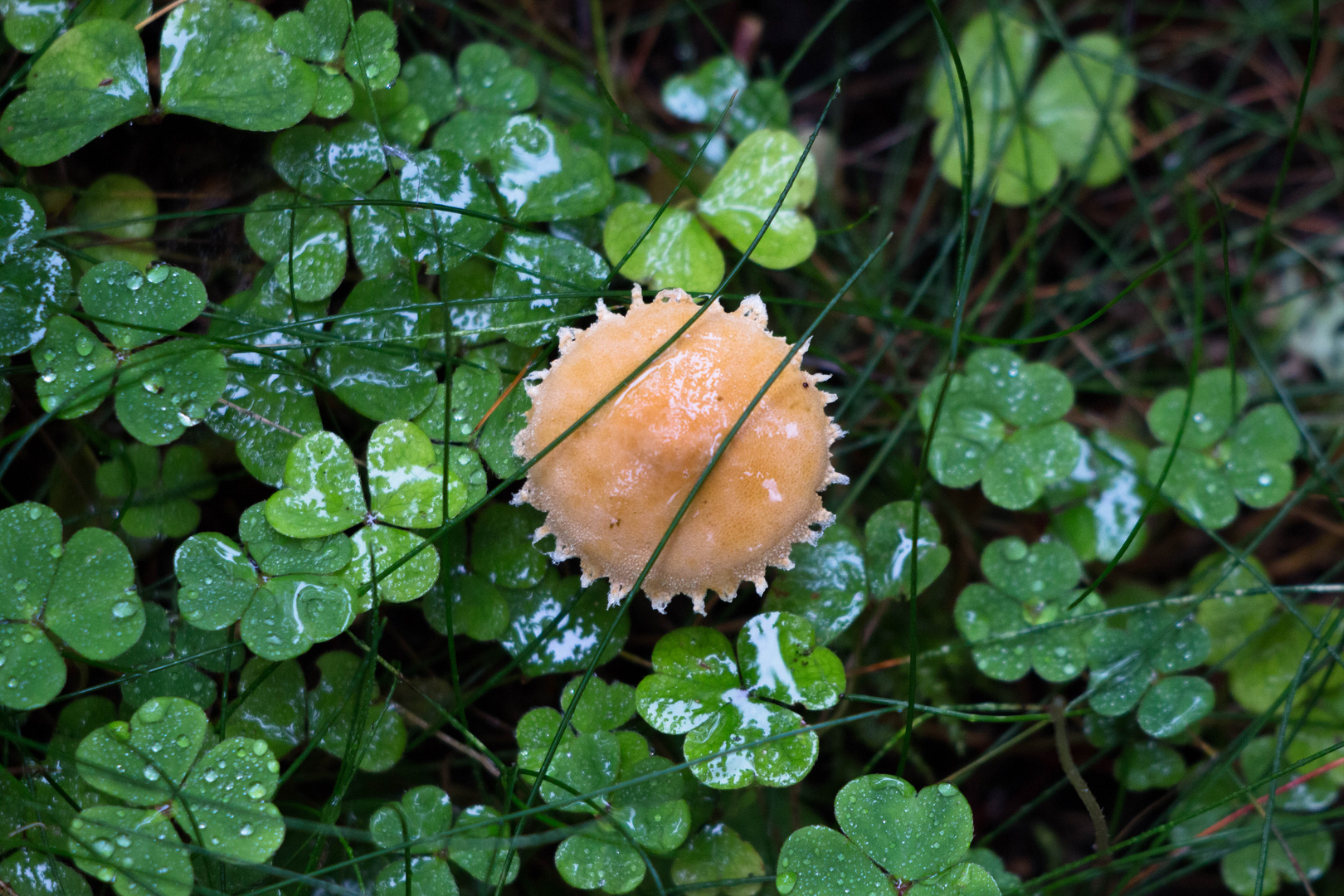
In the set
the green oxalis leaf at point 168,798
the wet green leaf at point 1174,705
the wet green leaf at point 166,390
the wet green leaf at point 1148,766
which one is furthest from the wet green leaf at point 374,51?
the wet green leaf at point 1148,766

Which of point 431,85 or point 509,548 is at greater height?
point 431,85

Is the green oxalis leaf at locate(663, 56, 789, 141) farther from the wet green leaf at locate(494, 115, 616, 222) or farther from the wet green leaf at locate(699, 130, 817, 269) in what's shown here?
the wet green leaf at locate(494, 115, 616, 222)

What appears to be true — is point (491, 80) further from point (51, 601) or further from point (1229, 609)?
point (1229, 609)

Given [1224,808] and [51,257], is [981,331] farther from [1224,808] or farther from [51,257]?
[51,257]

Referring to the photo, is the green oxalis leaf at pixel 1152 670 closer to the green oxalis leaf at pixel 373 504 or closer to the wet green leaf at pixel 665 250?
the wet green leaf at pixel 665 250

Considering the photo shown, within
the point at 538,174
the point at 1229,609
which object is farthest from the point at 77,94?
the point at 1229,609

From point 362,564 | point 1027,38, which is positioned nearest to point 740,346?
point 362,564
